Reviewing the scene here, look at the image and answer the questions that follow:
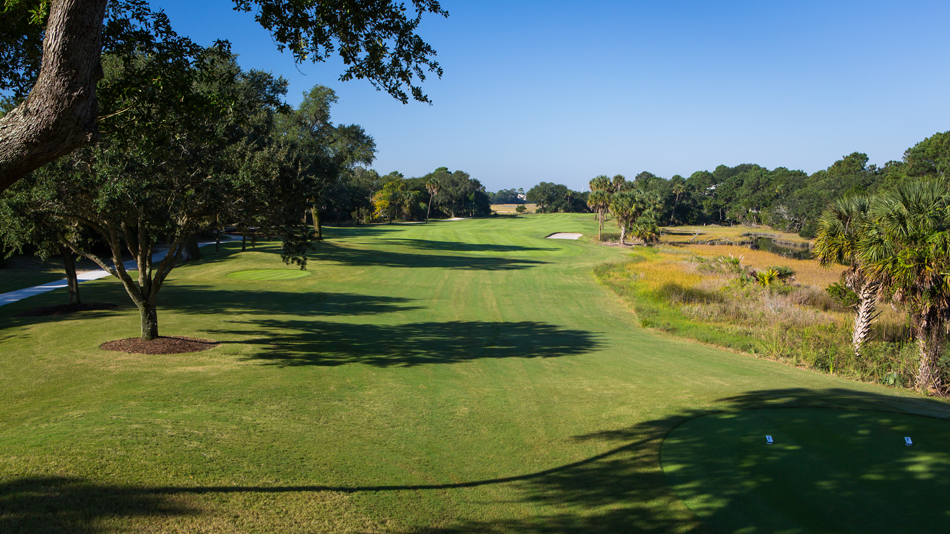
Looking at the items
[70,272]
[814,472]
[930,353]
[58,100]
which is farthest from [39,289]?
[930,353]

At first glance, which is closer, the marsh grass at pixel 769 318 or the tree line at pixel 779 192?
the marsh grass at pixel 769 318

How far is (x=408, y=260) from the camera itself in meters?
41.8

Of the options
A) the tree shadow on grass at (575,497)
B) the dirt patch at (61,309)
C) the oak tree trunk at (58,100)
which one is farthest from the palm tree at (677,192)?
the oak tree trunk at (58,100)

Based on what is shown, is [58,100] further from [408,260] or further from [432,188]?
[432,188]

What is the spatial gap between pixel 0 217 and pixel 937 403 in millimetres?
21295

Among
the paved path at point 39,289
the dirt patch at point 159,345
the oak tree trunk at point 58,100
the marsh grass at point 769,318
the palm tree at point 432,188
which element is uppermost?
the palm tree at point 432,188

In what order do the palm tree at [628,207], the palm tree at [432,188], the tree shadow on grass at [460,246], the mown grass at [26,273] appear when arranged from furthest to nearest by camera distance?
1. the palm tree at [432,188]
2. the palm tree at [628,207]
3. the tree shadow on grass at [460,246]
4. the mown grass at [26,273]

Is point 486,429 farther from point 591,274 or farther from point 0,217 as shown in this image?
point 591,274

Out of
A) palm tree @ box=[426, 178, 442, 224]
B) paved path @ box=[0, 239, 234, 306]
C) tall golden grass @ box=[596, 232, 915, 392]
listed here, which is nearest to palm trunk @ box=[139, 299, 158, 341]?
paved path @ box=[0, 239, 234, 306]

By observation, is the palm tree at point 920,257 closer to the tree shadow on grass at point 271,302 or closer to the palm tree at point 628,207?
the tree shadow on grass at point 271,302

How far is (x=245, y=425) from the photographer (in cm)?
780

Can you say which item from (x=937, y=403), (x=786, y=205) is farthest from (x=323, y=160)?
(x=786, y=205)

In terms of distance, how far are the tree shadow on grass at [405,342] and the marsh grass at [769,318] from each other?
5655 millimetres

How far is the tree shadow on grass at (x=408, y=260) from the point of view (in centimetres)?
3844
